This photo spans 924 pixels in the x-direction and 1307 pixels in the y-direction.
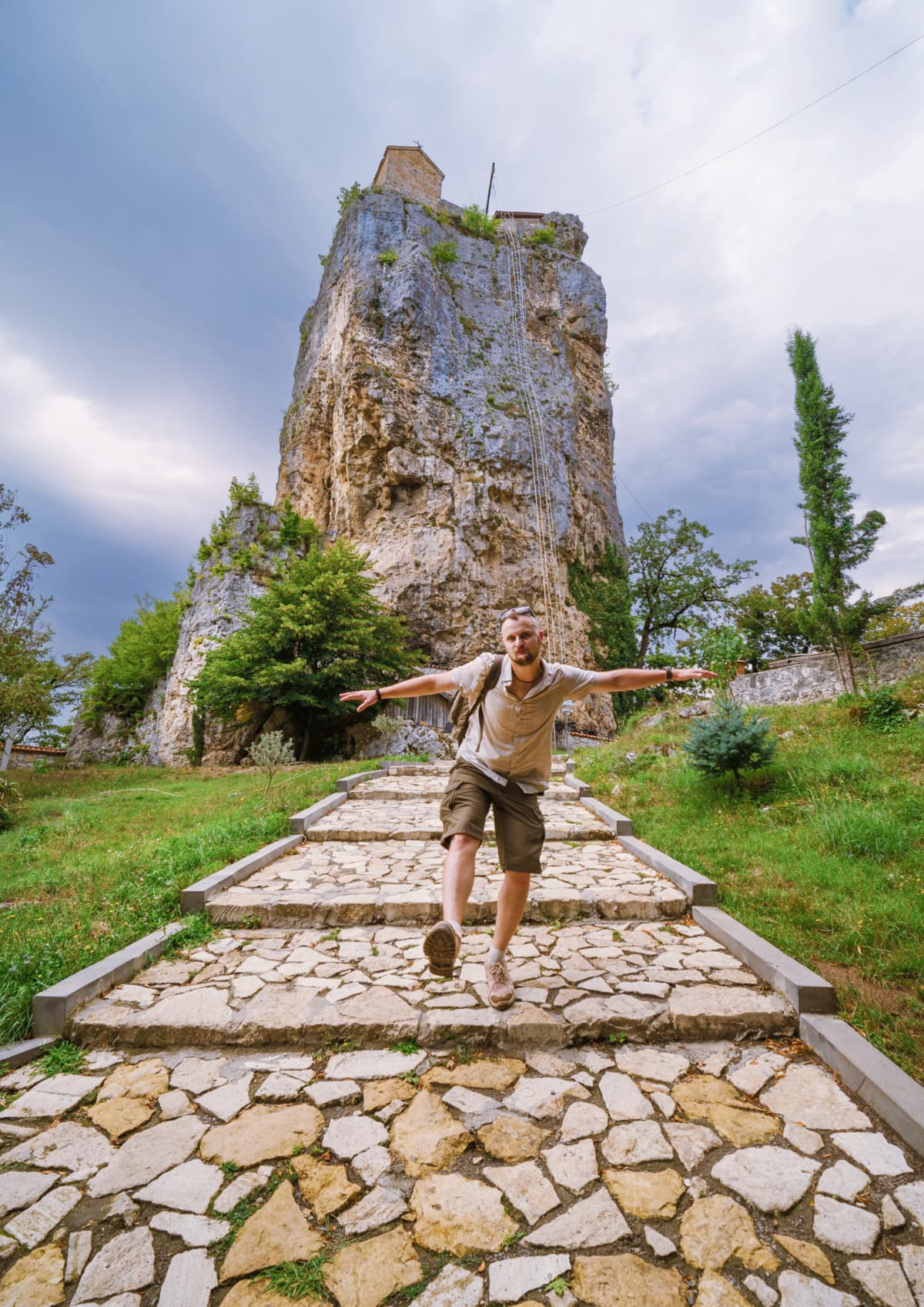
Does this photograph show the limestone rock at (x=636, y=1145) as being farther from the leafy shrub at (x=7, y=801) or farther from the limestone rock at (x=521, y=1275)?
the leafy shrub at (x=7, y=801)

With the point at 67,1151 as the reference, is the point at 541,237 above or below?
above

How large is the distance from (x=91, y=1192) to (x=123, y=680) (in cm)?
2346

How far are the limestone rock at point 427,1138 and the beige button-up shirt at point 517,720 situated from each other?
143cm

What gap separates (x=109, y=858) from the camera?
575cm

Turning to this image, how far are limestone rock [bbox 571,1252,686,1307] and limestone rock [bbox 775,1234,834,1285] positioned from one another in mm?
371

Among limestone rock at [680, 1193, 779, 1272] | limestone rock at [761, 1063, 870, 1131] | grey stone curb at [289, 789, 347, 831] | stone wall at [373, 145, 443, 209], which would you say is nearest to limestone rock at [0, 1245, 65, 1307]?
limestone rock at [680, 1193, 779, 1272]

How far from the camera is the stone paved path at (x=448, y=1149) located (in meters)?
1.64

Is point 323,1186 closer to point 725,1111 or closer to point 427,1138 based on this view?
point 427,1138

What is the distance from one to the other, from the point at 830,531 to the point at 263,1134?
16.3 metres

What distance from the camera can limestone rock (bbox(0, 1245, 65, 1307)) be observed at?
157 cm

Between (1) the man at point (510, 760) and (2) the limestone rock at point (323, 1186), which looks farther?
(1) the man at point (510, 760)

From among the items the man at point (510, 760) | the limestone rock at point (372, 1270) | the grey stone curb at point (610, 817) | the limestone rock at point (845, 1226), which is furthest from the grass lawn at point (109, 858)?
the grey stone curb at point (610, 817)

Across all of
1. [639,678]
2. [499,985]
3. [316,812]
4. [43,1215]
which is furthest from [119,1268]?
[316,812]

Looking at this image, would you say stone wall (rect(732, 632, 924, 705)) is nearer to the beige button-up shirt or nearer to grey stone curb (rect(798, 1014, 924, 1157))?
grey stone curb (rect(798, 1014, 924, 1157))
